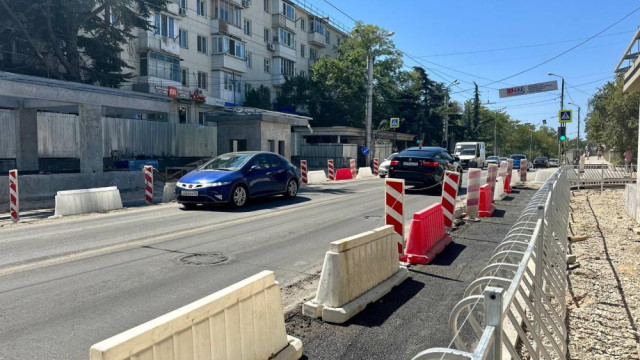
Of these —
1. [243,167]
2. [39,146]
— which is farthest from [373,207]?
[39,146]

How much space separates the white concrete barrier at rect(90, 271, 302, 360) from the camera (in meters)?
2.20

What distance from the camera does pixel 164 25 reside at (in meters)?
35.5

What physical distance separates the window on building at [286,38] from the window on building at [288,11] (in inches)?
72.1

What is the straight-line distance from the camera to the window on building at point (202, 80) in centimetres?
3947

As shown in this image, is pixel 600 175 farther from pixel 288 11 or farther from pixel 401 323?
pixel 288 11

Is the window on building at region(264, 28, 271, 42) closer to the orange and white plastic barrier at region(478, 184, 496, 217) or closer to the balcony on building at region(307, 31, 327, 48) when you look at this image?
the balcony on building at region(307, 31, 327, 48)

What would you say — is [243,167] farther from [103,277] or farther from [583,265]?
[583,265]

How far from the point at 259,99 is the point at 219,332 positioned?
41720 millimetres

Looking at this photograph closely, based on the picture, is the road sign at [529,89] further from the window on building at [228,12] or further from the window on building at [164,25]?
the window on building at [164,25]

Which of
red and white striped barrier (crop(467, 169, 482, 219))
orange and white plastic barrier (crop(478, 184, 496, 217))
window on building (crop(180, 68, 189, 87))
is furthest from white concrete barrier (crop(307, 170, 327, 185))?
window on building (crop(180, 68, 189, 87))

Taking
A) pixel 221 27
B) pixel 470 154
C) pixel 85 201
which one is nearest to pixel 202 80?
pixel 221 27

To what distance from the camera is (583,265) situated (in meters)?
7.06

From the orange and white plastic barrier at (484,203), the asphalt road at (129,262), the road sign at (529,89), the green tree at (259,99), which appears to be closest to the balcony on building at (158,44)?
the green tree at (259,99)

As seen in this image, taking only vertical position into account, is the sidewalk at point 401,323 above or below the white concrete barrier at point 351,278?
below
